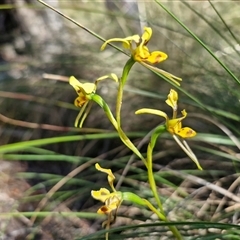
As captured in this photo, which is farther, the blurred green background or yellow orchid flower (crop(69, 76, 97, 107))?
the blurred green background

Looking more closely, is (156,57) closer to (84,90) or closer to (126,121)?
(84,90)

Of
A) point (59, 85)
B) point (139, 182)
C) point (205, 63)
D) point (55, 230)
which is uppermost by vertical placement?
point (205, 63)

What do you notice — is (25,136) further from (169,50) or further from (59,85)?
(169,50)

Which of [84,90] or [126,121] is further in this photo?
[126,121]

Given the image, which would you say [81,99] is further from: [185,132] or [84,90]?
[185,132]

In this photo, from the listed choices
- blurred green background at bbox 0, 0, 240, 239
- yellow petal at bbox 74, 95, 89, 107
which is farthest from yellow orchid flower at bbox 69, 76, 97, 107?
blurred green background at bbox 0, 0, 240, 239

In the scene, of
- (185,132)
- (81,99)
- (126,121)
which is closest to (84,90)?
(81,99)

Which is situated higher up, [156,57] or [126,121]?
[156,57]

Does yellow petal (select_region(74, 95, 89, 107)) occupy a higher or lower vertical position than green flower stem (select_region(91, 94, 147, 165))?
higher

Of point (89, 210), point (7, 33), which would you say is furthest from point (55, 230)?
point (7, 33)

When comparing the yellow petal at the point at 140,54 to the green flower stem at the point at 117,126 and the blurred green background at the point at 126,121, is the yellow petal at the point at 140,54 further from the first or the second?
the blurred green background at the point at 126,121

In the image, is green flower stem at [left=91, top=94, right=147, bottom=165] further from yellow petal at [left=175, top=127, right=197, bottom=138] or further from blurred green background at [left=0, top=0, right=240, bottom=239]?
blurred green background at [left=0, top=0, right=240, bottom=239]
